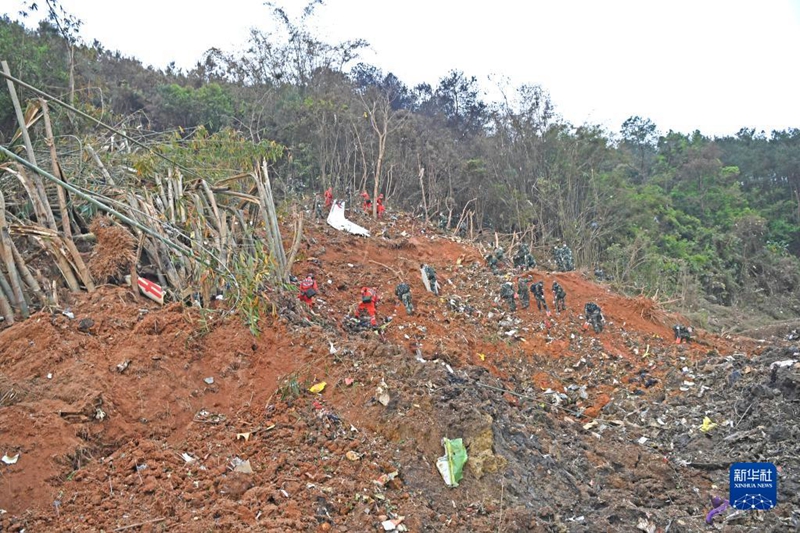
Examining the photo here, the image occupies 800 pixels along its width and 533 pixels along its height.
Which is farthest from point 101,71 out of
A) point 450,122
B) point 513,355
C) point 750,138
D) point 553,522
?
point 750,138

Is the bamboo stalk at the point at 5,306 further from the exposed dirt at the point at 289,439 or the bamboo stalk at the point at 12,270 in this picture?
the exposed dirt at the point at 289,439

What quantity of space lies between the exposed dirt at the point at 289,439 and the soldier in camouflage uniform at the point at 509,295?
216 cm

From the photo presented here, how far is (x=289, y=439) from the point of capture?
2.82 metres

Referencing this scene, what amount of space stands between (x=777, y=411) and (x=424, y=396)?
8.25ft

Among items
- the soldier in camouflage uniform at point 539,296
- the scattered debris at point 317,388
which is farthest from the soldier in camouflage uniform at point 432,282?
the scattered debris at point 317,388

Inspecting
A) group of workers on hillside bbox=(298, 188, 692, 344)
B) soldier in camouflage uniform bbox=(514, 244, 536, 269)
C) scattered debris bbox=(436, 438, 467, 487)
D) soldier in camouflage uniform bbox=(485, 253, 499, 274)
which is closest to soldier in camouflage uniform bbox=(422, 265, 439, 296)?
group of workers on hillside bbox=(298, 188, 692, 344)

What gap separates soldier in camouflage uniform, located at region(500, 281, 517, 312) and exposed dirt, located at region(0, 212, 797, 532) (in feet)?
7.08

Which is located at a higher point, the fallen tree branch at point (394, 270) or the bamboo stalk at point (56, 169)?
the bamboo stalk at point (56, 169)

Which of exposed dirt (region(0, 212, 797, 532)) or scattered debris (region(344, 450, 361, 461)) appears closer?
exposed dirt (region(0, 212, 797, 532))

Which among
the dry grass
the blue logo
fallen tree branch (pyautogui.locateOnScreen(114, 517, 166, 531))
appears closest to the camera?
the blue logo

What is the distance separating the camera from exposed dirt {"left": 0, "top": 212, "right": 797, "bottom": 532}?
241cm

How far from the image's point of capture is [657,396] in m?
5.03

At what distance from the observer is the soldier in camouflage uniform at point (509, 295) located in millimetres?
6738

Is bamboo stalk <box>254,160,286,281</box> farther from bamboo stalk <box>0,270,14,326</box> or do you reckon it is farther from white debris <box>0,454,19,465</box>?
white debris <box>0,454,19,465</box>
